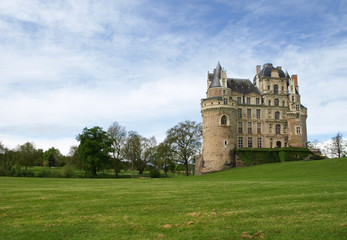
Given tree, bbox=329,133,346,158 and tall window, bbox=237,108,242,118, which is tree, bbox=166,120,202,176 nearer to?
tall window, bbox=237,108,242,118

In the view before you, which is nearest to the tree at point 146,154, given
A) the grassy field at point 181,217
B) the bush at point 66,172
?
the bush at point 66,172

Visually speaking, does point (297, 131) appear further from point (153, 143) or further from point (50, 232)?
point (50, 232)

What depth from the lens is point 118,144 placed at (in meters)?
73.2

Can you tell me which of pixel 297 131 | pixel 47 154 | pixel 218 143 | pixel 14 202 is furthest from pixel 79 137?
pixel 47 154

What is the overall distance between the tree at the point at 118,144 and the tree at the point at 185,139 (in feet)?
41.9

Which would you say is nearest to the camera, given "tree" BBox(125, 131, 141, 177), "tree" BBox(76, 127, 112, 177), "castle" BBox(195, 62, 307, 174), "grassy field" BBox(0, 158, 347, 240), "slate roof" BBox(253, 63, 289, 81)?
"grassy field" BBox(0, 158, 347, 240)

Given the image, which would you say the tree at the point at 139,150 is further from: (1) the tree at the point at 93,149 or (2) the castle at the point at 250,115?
(2) the castle at the point at 250,115

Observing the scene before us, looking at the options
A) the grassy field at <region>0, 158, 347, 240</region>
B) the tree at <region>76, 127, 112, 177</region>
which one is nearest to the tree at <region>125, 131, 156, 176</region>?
the tree at <region>76, 127, 112, 177</region>

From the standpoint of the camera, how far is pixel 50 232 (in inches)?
396

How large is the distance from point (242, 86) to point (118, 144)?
30.6 m

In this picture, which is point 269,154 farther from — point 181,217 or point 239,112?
point 181,217

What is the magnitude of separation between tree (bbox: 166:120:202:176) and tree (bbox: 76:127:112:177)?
13.0 m

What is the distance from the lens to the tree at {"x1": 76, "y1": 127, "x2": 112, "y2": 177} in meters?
61.7

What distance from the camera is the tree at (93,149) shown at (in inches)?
2427
